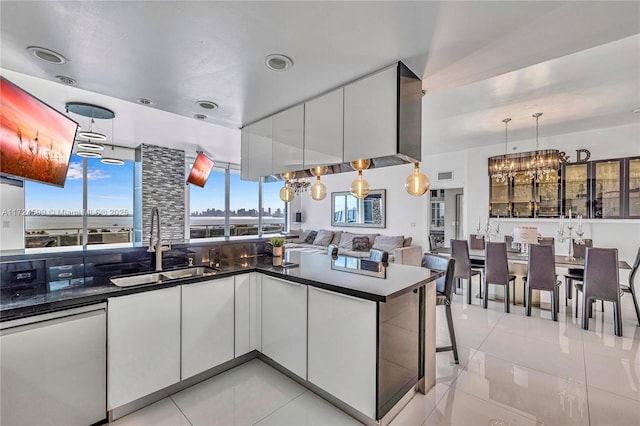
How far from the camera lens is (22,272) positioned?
1871 mm

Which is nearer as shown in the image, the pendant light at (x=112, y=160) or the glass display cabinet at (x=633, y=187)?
the glass display cabinet at (x=633, y=187)

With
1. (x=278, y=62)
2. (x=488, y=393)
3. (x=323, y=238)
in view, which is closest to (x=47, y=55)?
(x=278, y=62)

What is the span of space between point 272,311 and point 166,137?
15.5ft

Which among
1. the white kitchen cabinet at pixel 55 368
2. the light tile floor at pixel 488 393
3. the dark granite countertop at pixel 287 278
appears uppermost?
the dark granite countertop at pixel 287 278

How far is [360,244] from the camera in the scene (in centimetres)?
702

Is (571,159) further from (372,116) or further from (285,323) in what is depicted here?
(285,323)

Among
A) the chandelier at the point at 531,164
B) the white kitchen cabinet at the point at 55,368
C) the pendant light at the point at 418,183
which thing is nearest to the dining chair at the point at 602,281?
the chandelier at the point at 531,164

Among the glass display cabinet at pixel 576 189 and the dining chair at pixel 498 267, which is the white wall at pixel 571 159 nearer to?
the glass display cabinet at pixel 576 189

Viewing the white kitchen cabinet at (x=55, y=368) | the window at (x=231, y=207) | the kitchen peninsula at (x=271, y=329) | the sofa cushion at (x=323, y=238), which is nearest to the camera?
the white kitchen cabinet at (x=55, y=368)

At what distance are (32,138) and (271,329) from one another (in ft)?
7.67

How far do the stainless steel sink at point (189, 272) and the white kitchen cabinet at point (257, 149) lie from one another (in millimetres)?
1268

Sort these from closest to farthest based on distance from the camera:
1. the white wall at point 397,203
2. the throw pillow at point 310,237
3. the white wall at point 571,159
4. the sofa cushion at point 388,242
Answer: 1. the white wall at point 571,159
2. the sofa cushion at point 388,242
3. the white wall at point 397,203
4. the throw pillow at point 310,237

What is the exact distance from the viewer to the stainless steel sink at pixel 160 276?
2.21 metres

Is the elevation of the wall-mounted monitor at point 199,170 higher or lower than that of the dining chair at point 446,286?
higher
